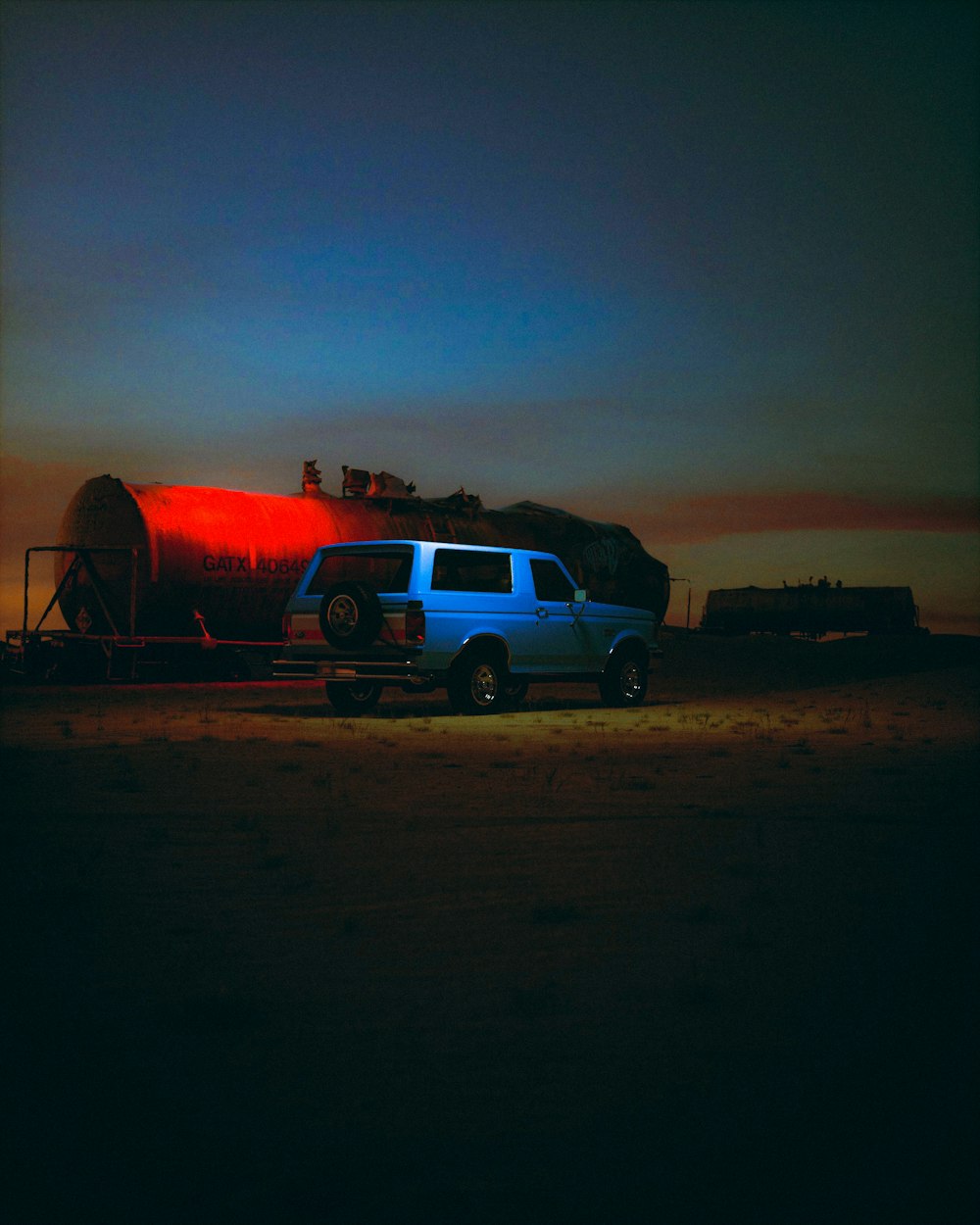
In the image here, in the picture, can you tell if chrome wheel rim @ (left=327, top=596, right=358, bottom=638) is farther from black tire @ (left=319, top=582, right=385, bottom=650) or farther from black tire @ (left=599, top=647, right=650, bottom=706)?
black tire @ (left=599, top=647, right=650, bottom=706)

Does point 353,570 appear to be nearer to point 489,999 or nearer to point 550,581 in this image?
point 550,581

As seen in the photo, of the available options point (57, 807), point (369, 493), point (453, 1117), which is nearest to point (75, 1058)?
point (453, 1117)

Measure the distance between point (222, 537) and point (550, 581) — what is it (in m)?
6.61

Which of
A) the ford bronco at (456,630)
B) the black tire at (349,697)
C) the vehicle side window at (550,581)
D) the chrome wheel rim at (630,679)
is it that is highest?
the vehicle side window at (550,581)

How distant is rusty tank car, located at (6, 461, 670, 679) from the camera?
22.2 m

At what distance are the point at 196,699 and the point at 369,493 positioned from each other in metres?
6.73

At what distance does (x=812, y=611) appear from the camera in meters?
59.9

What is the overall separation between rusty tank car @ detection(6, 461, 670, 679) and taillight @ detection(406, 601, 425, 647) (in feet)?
22.0

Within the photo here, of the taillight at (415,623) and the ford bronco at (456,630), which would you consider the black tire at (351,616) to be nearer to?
the ford bronco at (456,630)

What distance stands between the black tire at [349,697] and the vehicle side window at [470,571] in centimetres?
193

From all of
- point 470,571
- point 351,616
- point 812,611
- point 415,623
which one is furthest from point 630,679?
point 812,611

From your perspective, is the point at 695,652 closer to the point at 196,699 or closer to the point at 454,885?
the point at 196,699

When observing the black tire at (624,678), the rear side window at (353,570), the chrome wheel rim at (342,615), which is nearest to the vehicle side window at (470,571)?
the chrome wheel rim at (342,615)

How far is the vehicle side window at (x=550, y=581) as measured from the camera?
19.0 metres
